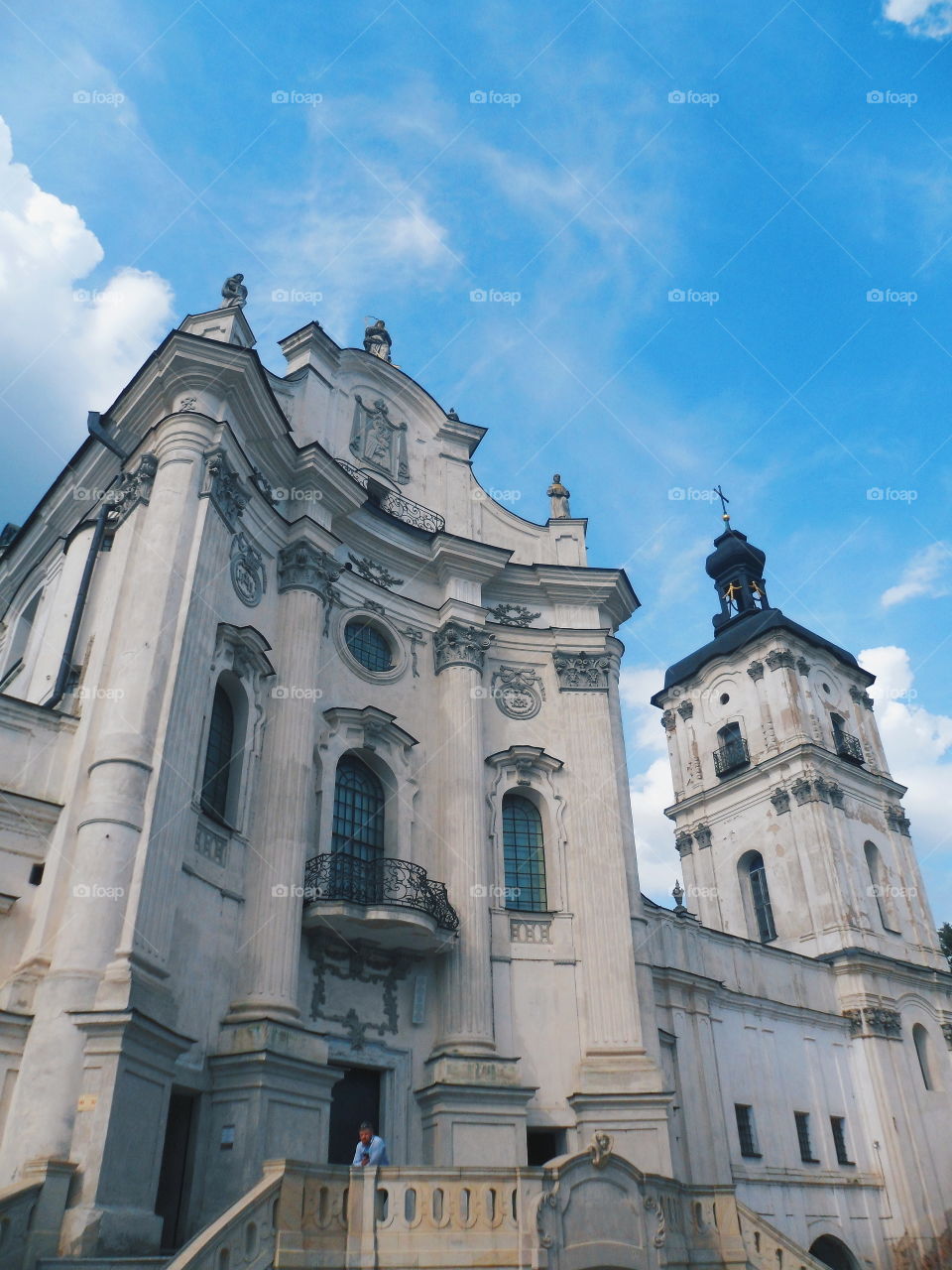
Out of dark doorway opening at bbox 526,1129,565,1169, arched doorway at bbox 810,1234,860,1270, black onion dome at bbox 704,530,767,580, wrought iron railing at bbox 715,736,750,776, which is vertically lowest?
arched doorway at bbox 810,1234,860,1270

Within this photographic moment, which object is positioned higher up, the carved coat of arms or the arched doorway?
the carved coat of arms

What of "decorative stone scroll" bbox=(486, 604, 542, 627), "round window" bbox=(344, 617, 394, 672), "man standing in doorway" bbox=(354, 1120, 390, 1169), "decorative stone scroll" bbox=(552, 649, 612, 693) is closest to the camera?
A: "man standing in doorway" bbox=(354, 1120, 390, 1169)

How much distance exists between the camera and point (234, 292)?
21.4m

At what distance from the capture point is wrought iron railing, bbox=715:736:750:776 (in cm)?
3806

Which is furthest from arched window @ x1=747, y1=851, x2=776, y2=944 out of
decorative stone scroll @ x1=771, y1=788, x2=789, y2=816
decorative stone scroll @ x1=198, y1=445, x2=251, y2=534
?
decorative stone scroll @ x1=198, y1=445, x2=251, y2=534

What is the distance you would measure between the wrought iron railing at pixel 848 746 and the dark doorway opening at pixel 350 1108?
24391mm

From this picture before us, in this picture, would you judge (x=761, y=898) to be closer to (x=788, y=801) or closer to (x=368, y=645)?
(x=788, y=801)

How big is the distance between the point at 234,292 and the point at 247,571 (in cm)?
635

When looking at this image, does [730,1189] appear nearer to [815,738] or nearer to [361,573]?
[361,573]

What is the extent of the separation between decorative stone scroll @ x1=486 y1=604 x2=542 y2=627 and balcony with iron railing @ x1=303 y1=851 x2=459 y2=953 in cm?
775

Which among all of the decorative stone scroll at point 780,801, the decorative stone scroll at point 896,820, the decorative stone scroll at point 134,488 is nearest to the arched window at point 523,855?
the decorative stone scroll at point 134,488

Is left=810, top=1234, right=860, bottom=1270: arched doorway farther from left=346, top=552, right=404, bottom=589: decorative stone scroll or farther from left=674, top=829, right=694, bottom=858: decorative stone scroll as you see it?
left=346, top=552, right=404, bottom=589: decorative stone scroll

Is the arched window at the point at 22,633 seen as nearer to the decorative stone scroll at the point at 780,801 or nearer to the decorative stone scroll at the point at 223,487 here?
the decorative stone scroll at the point at 223,487

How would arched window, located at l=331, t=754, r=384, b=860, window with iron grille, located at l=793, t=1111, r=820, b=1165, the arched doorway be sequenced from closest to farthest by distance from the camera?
arched window, located at l=331, t=754, r=384, b=860
the arched doorway
window with iron grille, located at l=793, t=1111, r=820, b=1165
